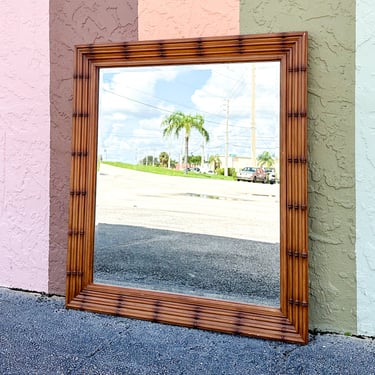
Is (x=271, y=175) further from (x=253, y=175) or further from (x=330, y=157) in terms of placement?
(x=330, y=157)

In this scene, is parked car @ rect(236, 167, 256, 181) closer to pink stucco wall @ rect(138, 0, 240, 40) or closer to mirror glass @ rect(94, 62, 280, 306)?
mirror glass @ rect(94, 62, 280, 306)

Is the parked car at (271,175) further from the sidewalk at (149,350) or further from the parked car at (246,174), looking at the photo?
the sidewalk at (149,350)

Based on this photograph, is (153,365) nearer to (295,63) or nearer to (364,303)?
(364,303)

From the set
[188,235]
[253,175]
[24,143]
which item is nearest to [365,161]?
[253,175]

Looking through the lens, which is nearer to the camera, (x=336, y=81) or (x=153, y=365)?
(x=153, y=365)

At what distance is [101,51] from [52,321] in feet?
5.55

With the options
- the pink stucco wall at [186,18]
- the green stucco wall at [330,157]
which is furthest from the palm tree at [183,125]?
the green stucco wall at [330,157]

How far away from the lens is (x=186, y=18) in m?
2.21

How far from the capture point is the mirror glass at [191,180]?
2.04m

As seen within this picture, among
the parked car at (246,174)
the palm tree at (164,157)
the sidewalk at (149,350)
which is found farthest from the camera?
the palm tree at (164,157)

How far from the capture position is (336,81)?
198 cm

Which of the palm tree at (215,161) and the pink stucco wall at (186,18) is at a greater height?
the pink stucco wall at (186,18)

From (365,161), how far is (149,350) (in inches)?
60.3

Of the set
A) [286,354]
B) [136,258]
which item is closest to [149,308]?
[136,258]
